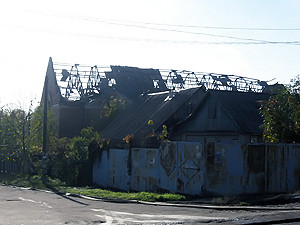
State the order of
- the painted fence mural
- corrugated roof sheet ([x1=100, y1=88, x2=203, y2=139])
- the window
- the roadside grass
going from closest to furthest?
1. the painted fence mural
2. the roadside grass
3. the window
4. corrugated roof sheet ([x1=100, y1=88, x2=203, y2=139])

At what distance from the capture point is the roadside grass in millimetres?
17688

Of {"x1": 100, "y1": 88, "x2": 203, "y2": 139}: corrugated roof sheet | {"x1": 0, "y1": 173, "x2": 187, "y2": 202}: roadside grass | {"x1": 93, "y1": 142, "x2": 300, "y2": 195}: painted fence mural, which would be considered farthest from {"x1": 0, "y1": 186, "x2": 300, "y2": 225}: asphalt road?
{"x1": 100, "y1": 88, "x2": 203, "y2": 139}: corrugated roof sheet

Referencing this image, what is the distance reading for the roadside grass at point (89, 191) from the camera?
58.0 ft

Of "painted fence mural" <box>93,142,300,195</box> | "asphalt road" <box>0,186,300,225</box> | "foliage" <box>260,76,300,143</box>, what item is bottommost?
"asphalt road" <box>0,186,300,225</box>

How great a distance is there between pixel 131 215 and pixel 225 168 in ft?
18.4

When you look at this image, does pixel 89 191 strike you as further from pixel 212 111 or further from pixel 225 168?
pixel 212 111

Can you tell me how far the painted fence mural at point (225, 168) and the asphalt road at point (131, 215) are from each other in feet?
8.71

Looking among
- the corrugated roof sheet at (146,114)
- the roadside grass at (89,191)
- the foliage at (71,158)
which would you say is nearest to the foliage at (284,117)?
the roadside grass at (89,191)

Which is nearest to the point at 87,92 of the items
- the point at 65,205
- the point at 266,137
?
the point at 266,137

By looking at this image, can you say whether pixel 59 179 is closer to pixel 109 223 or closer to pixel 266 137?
pixel 266 137

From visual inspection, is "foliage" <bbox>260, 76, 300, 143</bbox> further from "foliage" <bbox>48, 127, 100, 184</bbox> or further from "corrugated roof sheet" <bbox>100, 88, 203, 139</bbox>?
"foliage" <bbox>48, 127, 100, 184</bbox>

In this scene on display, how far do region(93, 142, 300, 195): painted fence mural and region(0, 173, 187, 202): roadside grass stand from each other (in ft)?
3.22

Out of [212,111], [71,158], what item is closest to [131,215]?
[71,158]

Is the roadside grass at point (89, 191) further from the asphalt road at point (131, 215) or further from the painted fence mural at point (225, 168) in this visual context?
the asphalt road at point (131, 215)
